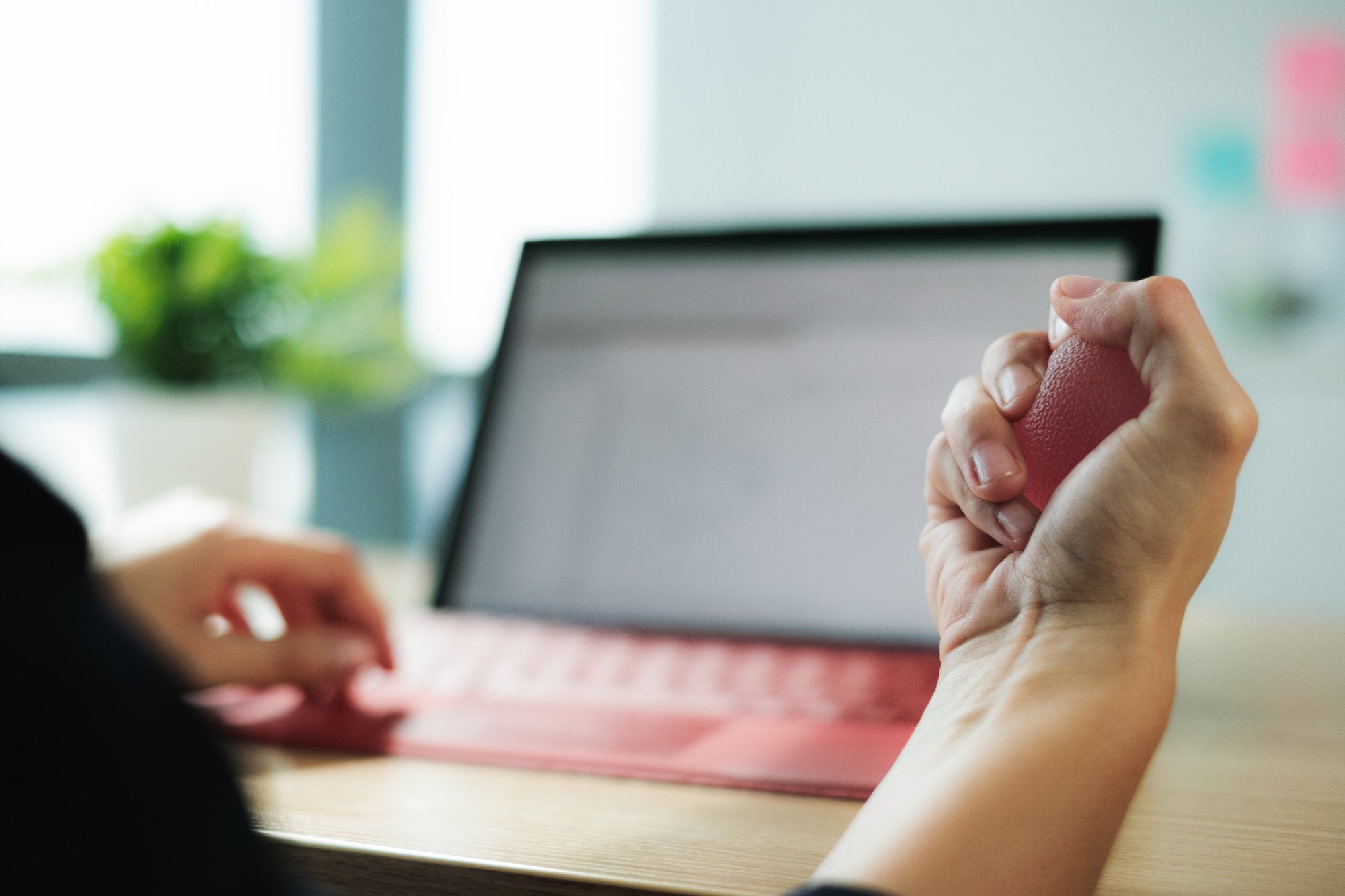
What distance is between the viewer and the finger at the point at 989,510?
1.11 feet

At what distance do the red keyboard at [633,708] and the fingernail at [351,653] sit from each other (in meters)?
0.02

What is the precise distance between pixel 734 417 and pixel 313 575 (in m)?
0.27

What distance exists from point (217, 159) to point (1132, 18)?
1.95 metres

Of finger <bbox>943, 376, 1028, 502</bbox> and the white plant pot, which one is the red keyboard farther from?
the white plant pot

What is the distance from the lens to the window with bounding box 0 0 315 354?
1.15 meters

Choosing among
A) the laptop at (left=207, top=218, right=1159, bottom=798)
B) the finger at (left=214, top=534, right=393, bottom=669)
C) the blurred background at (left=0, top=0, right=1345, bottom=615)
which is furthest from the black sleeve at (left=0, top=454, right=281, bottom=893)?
the blurred background at (left=0, top=0, right=1345, bottom=615)

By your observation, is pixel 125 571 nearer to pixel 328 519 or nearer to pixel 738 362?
pixel 738 362

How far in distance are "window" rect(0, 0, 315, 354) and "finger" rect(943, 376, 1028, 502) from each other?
0.94m

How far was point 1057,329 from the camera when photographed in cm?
34

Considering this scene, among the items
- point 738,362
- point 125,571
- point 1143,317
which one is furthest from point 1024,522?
point 125,571

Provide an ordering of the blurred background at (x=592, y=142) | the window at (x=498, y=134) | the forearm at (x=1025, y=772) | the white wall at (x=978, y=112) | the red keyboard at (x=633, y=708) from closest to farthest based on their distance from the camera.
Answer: the forearm at (x=1025, y=772), the red keyboard at (x=633, y=708), the blurred background at (x=592, y=142), the white wall at (x=978, y=112), the window at (x=498, y=134)

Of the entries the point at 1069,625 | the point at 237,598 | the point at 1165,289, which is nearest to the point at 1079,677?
the point at 1069,625

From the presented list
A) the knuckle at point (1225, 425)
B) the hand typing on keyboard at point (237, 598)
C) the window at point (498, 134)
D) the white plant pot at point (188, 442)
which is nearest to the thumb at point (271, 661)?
the hand typing on keyboard at point (237, 598)

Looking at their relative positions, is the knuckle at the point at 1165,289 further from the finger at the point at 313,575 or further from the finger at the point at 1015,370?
the finger at the point at 313,575
